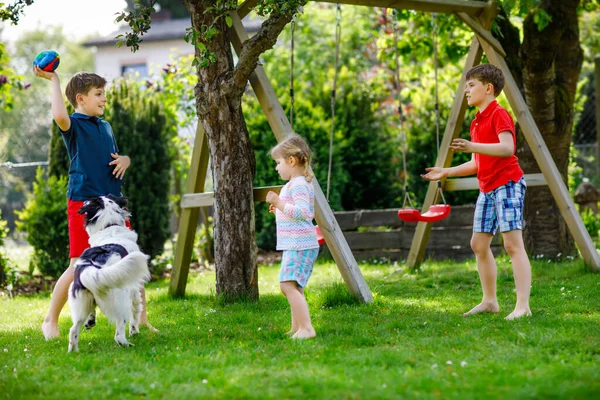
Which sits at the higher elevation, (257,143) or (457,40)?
(457,40)

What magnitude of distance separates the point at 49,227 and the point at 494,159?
543 centimetres

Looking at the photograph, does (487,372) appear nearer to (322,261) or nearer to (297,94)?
(322,261)

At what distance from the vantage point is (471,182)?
683 cm

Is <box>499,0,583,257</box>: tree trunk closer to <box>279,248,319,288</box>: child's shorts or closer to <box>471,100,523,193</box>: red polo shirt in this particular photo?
<box>471,100,523,193</box>: red polo shirt


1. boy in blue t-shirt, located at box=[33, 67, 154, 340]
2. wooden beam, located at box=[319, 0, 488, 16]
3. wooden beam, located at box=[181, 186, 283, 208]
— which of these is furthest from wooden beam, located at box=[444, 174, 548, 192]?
boy in blue t-shirt, located at box=[33, 67, 154, 340]

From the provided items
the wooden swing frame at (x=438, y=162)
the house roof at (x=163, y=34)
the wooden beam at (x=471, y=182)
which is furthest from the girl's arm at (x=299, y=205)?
the house roof at (x=163, y=34)

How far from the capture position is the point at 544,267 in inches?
287

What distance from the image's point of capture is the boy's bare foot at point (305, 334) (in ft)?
14.6

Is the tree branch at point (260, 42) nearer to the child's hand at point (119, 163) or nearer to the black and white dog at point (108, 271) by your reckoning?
the child's hand at point (119, 163)

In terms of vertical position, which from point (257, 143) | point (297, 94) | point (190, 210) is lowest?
point (190, 210)

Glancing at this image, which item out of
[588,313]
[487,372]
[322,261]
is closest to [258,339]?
[487,372]

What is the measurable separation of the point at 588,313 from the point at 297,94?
7.05m

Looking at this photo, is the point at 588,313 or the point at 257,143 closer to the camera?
the point at 588,313

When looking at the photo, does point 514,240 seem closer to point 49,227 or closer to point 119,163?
point 119,163
